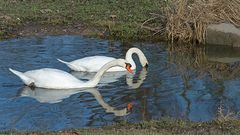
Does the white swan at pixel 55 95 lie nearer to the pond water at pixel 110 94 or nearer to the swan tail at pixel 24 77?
the pond water at pixel 110 94

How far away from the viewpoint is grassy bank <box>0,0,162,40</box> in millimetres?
17391

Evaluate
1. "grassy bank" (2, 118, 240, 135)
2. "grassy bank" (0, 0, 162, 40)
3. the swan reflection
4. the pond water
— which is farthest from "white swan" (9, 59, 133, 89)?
"grassy bank" (0, 0, 162, 40)

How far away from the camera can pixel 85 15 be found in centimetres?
1950

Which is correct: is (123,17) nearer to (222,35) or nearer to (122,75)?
(222,35)

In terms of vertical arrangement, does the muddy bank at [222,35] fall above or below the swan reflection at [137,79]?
above

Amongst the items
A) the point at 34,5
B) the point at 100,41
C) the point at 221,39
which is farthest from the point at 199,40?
the point at 34,5

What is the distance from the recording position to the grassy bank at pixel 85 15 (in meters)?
17.4

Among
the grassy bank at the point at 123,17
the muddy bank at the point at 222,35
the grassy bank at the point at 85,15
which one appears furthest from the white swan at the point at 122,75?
the grassy bank at the point at 85,15

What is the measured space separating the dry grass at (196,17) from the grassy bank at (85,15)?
0.92 m

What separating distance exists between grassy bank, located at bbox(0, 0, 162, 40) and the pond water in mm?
1957

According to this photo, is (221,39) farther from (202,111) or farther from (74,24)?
(202,111)

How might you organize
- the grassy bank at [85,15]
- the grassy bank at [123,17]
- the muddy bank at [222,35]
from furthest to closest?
the grassy bank at [85,15] → the grassy bank at [123,17] → the muddy bank at [222,35]

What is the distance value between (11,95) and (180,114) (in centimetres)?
317

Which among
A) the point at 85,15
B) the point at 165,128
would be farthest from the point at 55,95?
the point at 85,15
